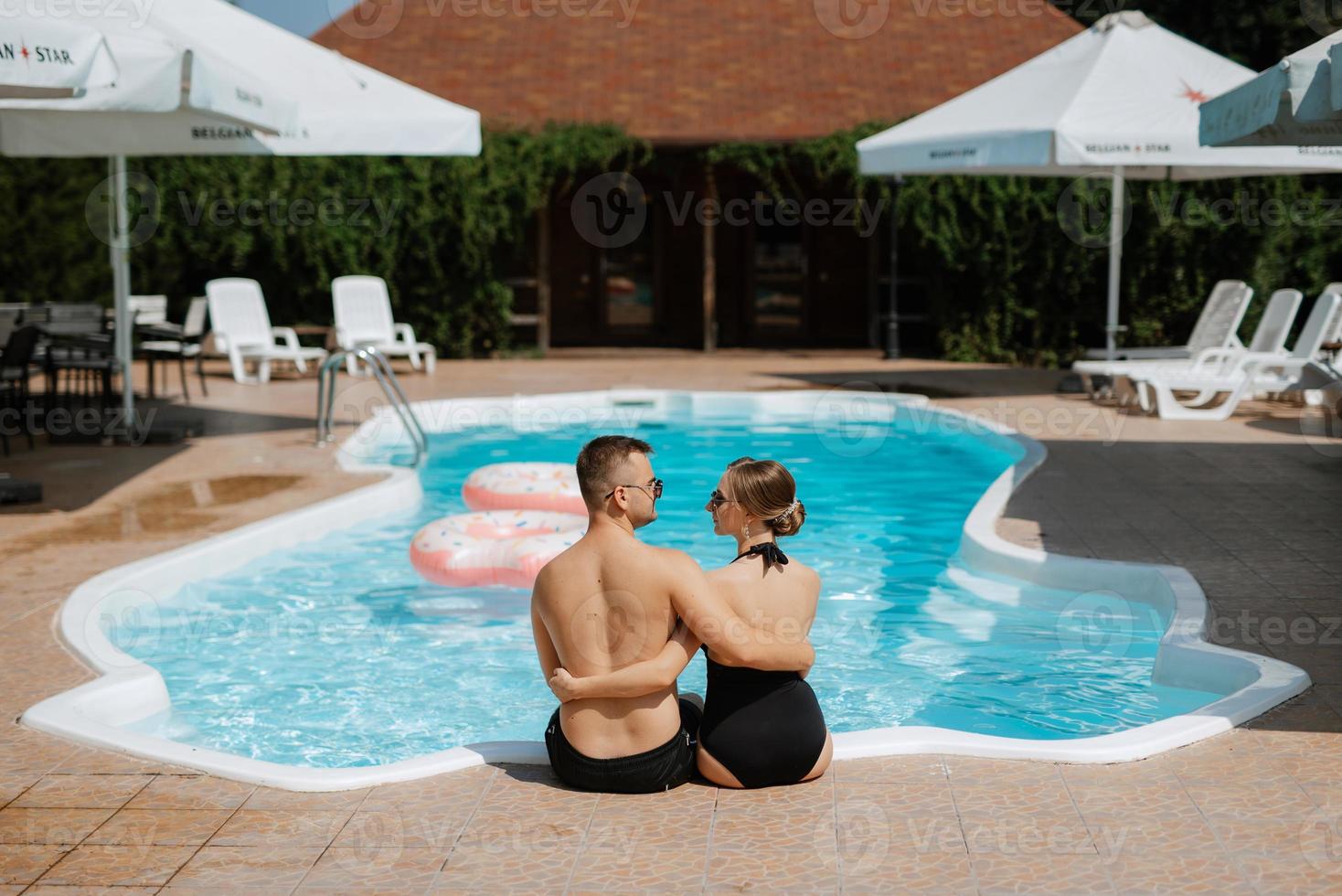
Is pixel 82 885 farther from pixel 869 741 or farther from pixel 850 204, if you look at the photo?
pixel 850 204

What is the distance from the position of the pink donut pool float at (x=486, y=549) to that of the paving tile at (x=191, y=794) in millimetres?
3117

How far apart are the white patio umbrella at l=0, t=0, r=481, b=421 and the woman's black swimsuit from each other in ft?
20.8

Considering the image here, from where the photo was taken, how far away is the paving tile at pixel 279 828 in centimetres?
350

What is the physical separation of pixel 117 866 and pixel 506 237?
1531 centimetres

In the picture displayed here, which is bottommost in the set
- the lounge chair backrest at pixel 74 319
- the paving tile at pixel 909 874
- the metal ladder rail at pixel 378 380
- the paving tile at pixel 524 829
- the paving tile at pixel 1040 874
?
the paving tile at pixel 524 829

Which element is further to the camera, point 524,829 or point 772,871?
point 524,829

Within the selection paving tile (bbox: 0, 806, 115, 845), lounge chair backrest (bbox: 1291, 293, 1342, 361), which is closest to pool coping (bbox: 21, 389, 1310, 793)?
paving tile (bbox: 0, 806, 115, 845)

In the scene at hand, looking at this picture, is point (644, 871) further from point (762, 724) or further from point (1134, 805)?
point (1134, 805)

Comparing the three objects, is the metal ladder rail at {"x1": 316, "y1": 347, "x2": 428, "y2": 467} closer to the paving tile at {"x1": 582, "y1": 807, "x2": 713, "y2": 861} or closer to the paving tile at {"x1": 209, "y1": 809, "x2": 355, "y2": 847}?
the paving tile at {"x1": 209, "y1": 809, "x2": 355, "y2": 847}

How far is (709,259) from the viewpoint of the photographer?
61.3 ft

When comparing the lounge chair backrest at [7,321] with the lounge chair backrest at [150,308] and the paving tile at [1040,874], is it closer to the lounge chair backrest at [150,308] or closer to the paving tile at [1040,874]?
the lounge chair backrest at [150,308]

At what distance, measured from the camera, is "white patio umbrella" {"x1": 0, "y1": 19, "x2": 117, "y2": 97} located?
6.44 meters

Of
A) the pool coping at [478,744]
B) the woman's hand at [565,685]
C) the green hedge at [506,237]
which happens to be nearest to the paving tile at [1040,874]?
the pool coping at [478,744]

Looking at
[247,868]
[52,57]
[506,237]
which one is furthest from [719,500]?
[506,237]
